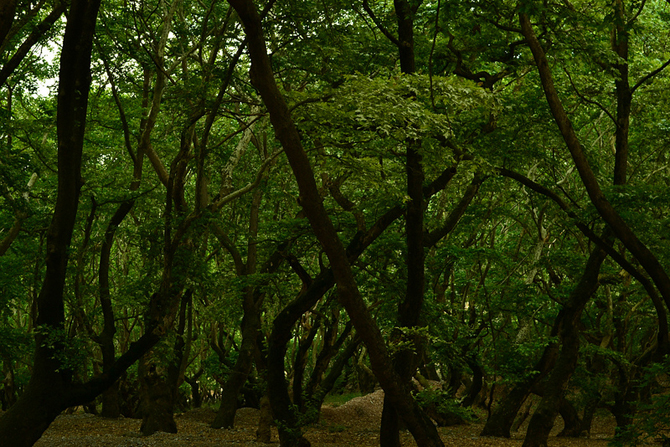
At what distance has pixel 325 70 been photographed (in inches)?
476

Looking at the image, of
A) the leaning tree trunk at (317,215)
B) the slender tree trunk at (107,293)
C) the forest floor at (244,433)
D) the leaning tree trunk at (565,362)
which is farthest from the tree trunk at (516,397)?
the slender tree trunk at (107,293)

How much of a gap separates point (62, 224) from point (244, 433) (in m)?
9.60

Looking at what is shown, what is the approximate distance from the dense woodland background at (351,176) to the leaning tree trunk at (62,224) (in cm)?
3

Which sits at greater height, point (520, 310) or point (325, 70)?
point (325, 70)

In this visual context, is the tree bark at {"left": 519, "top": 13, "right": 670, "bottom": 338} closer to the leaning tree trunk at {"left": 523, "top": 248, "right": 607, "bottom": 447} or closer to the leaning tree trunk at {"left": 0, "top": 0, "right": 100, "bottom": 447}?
the leaning tree trunk at {"left": 523, "top": 248, "right": 607, "bottom": 447}

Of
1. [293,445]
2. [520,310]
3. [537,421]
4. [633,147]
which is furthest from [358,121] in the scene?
[633,147]

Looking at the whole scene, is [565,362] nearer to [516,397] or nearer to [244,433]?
[516,397]

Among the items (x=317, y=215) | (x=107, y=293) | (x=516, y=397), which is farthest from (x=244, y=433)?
(x=317, y=215)

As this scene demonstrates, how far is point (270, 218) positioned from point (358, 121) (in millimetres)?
12944

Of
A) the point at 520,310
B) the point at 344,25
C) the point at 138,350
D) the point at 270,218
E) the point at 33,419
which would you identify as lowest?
the point at 33,419

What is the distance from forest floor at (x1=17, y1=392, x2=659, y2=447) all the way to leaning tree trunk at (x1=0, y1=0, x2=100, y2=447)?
4.42 metres

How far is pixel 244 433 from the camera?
1672 centimetres

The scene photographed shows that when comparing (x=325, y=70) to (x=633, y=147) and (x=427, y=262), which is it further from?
(x=633, y=147)

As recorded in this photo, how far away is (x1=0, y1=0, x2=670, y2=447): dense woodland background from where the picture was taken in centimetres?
865
